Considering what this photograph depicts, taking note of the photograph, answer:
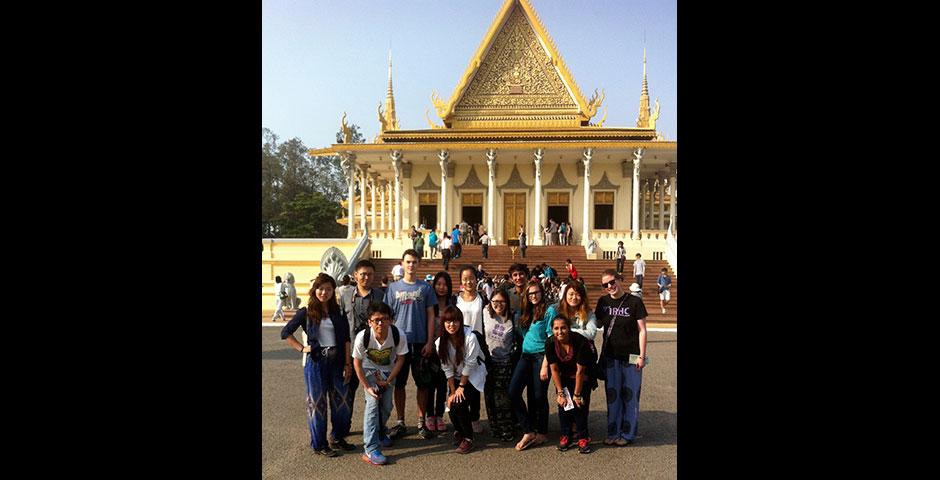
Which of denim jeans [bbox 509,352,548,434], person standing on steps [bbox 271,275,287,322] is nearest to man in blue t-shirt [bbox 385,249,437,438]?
denim jeans [bbox 509,352,548,434]

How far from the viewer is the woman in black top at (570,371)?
402cm

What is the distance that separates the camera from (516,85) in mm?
22453

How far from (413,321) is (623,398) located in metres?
1.84

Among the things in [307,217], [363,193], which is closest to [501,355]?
[363,193]

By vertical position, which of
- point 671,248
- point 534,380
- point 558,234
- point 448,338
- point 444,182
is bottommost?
point 534,380

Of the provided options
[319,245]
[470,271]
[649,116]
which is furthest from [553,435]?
[649,116]

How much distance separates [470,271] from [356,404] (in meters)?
2.11

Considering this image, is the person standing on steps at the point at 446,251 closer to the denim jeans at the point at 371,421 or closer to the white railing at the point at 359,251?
the white railing at the point at 359,251

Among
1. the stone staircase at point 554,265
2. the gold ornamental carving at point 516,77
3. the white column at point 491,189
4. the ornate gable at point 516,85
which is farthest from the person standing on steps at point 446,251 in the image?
the gold ornamental carving at point 516,77

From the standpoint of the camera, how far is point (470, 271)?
463 centimetres

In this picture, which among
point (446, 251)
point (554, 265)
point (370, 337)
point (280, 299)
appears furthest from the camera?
point (554, 265)

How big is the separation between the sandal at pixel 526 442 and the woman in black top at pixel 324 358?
132 centimetres

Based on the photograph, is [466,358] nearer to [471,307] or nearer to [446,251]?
[471,307]

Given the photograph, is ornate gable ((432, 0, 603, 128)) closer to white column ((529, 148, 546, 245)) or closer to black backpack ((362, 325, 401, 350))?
white column ((529, 148, 546, 245))
